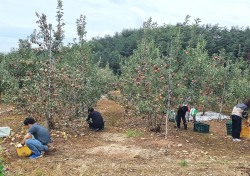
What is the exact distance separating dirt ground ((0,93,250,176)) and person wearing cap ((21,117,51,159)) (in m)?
0.26

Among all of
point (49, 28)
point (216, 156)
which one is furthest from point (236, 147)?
point (49, 28)

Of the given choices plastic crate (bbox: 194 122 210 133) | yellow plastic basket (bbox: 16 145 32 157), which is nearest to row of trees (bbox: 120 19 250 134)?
plastic crate (bbox: 194 122 210 133)

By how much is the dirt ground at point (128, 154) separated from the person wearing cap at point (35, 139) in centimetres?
26

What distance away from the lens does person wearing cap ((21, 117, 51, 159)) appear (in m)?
10.1

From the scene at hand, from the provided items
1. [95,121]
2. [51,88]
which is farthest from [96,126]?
[51,88]

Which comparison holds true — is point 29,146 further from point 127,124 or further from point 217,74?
point 217,74

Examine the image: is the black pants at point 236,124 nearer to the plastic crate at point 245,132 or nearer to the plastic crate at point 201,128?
the plastic crate at point 245,132

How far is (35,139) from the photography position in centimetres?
1035

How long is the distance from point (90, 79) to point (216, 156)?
25.8 feet

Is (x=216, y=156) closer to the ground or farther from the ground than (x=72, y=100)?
closer to the ground

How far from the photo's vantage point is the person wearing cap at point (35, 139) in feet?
33.1

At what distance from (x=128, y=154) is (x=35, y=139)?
276 cm

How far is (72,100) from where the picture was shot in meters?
14.7

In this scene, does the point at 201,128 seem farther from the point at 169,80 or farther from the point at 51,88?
the point at 51,88
